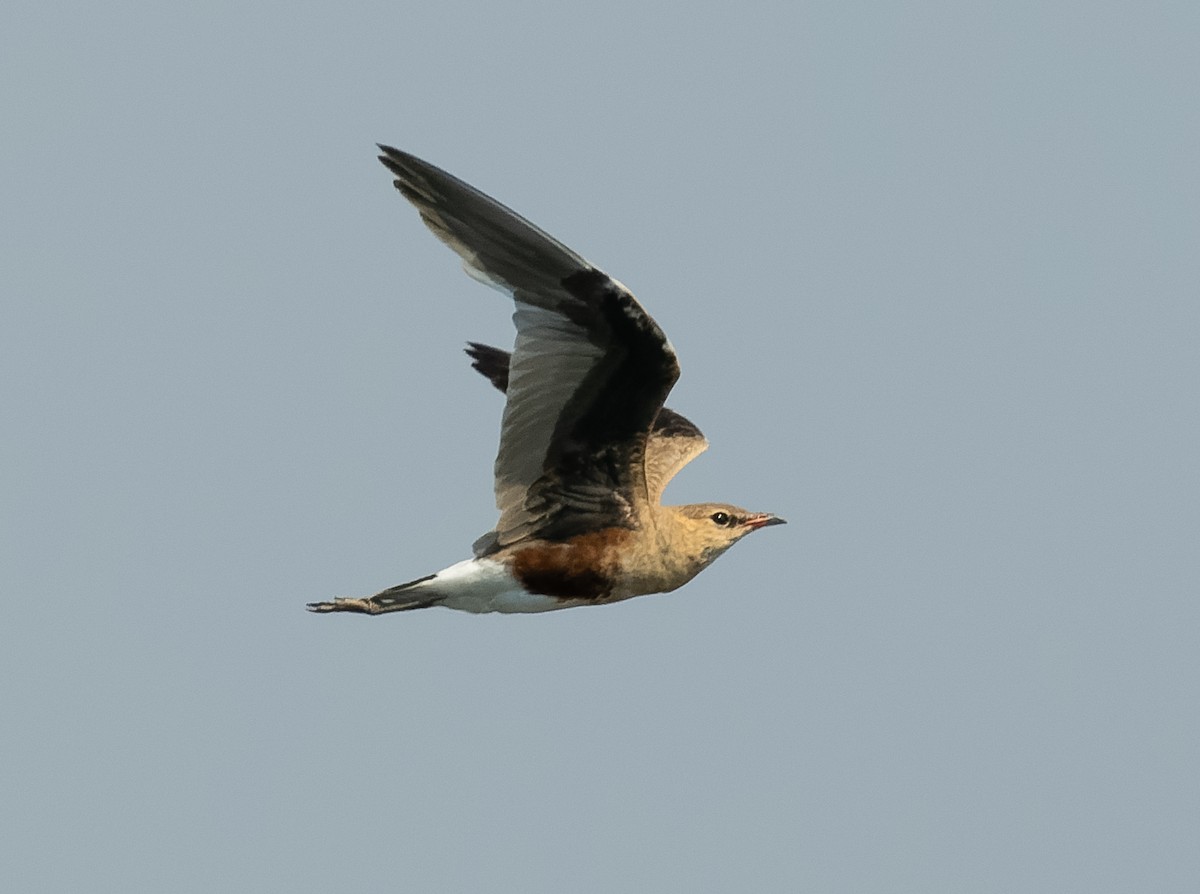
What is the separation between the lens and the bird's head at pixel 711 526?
13.3 meters

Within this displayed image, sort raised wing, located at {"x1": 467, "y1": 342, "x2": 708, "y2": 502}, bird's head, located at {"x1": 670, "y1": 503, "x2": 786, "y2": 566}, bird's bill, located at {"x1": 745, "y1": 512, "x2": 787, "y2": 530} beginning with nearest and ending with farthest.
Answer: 1. bird's head, located at {"x1": 670, "y1": 503, "x2": 786, "y2": 566}
2. bird's bill, located at {"x1": 745, "y1": 512, "x2": 787, "y2": 530}
3. raised wing, located at {"x1": 467, "y1": 342, "x2": 708, "y2": 502}

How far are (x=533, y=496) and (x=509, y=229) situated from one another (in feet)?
7.66

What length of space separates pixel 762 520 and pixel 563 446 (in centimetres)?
193

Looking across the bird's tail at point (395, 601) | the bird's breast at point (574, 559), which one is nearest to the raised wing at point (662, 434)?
the bird's breast at point (574, 559)

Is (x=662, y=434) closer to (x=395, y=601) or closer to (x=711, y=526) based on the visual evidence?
(x=711, y=526)

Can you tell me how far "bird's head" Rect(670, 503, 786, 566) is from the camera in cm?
1330

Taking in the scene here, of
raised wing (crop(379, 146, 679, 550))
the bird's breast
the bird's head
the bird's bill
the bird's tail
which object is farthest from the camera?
the bird's bill

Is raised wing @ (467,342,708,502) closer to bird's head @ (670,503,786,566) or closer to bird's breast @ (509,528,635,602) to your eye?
bird's head @ (670,503,786,566)

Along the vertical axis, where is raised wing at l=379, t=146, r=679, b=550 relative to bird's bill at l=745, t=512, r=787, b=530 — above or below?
above

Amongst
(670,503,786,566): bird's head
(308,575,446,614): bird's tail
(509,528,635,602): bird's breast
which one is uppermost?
(670,503,786,566): bird's head

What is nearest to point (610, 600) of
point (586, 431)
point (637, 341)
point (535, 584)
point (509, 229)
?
point (535, 584)

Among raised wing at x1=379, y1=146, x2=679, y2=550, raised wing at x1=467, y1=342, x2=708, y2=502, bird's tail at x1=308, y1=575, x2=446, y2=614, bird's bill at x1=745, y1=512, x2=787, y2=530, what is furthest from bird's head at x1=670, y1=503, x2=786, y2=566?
bird's tail at x1=308, y1=575, x2=446, y2=614

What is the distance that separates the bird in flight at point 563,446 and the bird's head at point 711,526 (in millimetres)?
11

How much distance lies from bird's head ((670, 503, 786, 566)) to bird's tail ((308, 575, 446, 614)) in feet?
5.95
